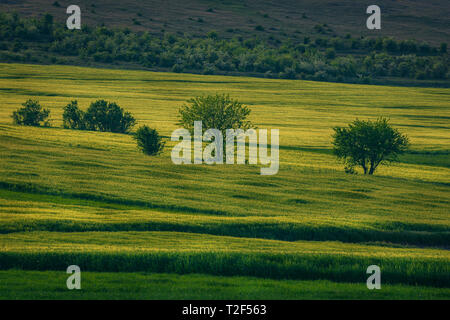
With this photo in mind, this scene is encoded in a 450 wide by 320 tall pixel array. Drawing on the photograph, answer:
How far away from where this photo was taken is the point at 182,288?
61.7 ft

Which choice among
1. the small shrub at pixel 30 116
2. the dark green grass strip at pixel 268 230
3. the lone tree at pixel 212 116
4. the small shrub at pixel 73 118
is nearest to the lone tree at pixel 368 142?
the lone tree at pixel 212 116

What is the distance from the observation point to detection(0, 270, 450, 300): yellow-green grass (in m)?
17.8

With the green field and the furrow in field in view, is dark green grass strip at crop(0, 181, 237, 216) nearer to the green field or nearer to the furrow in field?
the green field

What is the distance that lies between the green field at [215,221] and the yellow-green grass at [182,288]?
65 mm

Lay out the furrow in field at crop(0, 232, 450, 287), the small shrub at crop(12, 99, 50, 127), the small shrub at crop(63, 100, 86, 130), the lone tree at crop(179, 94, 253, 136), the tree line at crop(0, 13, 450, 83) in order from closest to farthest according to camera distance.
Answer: the furrow in field at crop(0, 232, 450, 287)
the lone tree at crop(179, 94, 253, 136)
the small shrub at crop(12, 99, 50, 127)
the small shrub at crop(63, 100, 86, 130)
the tree line at crop(0, 13, 450, 83)

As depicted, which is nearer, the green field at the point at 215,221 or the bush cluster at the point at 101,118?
the green field at the point at 215,221

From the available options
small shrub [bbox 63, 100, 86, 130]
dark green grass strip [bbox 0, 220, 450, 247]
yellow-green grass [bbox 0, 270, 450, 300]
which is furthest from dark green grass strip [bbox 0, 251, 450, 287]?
small shrub [bbox 63, 100, 86, 130]

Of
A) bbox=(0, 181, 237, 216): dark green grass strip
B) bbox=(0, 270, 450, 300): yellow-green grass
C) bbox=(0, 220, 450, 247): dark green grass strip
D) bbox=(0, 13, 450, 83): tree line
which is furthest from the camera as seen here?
bbox=(0, 13, 450, 83): tree line

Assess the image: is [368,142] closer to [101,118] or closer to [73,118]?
[101,118]

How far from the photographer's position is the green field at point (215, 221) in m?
20.3

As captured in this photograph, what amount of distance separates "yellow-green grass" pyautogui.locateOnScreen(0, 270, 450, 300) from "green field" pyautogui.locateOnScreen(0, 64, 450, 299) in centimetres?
7

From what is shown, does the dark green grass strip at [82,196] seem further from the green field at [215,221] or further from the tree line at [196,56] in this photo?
the tree line at [196,56]

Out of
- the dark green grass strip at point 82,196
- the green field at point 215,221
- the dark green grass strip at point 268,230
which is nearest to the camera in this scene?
the green field at point 215,221
